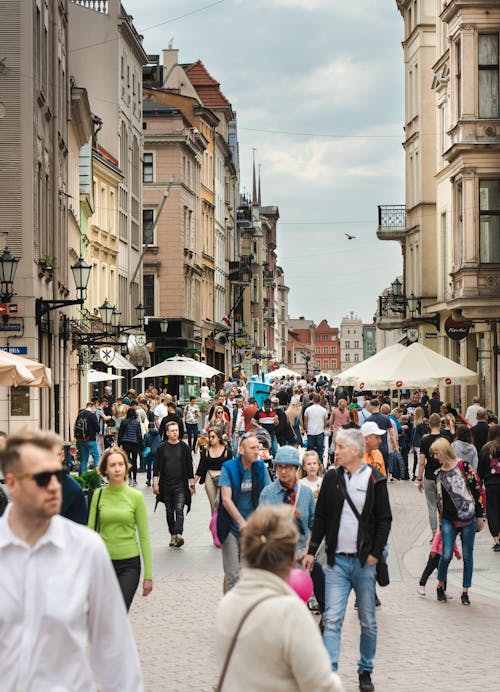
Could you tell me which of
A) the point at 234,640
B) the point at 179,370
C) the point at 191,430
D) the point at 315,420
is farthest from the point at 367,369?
the point at 234,640

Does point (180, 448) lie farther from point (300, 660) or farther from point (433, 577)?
point (300, 660)

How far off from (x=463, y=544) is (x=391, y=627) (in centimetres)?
159

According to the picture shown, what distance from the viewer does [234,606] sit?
4480 mm

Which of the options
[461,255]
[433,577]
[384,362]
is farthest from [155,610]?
[461,255]

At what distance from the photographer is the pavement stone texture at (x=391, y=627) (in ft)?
30.6

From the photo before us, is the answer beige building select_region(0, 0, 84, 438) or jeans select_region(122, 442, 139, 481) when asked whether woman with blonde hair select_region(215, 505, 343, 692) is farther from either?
jeans select_region(122, 442, 139, 481)

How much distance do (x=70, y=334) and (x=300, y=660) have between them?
29970mm

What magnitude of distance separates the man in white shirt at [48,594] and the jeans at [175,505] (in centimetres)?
1199

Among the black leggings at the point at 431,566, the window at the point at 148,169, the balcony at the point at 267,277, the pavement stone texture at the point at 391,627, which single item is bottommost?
the pavement stone texture at the point at 391,627

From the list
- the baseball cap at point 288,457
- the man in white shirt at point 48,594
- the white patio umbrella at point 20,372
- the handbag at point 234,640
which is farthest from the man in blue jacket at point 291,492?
the white patio umbrella at point 20,372

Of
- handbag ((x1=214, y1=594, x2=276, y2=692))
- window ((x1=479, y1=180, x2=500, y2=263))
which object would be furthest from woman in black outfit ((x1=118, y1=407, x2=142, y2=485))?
handbag ((x1=214, y1=594, x2=276, y2=692))

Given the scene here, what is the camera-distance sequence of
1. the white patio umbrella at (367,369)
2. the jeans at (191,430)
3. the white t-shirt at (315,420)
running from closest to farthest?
the white patio umbrella at (367,369), the white t-shirt at (315,420), the jeans at (191,430)

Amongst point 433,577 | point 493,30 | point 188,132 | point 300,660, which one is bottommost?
point 433,577

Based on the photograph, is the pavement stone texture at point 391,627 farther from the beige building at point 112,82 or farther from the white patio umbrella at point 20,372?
the beige building at point 112,82
